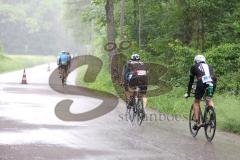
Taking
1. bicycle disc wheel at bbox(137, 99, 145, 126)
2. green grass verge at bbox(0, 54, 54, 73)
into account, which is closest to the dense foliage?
bicycle disc wheel at bbox(137, 99, 145, 126)

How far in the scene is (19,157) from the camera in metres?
9.59

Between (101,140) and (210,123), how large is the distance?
2.68 meters

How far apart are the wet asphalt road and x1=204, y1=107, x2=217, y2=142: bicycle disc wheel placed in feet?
0.63

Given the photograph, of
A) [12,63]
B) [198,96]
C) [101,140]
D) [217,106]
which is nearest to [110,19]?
[217,106]

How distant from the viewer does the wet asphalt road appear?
33.3ft

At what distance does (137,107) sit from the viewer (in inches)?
623

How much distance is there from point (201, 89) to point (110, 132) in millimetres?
2676

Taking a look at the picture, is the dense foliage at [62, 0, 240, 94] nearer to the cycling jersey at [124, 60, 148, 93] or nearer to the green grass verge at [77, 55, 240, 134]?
the green grass verge at [77, 55, 240, 134]

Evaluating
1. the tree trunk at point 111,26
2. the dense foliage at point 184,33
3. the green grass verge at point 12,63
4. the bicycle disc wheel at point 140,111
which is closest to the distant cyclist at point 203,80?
the bicycle disc wheel at point 140,111

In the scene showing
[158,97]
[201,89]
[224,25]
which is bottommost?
[158,97]

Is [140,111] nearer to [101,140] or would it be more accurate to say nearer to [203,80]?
[203,80]

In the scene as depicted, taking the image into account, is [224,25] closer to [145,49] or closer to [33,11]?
[145,49]

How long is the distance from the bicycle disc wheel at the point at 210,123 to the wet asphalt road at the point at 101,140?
0.19 m

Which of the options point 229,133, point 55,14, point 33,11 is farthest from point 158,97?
point 55,14
